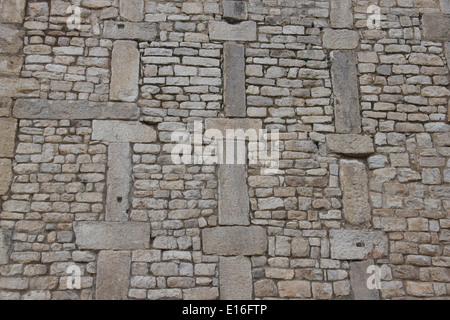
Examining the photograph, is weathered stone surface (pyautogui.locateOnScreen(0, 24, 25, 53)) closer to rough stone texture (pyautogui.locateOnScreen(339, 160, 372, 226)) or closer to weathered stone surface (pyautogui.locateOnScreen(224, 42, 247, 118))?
weathered stone surface (pyautogui.locateOnScreen(224, 42, 247, 118))

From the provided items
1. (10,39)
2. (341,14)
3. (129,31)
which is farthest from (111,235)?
(341,14)

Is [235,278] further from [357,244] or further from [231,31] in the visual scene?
[231,31]

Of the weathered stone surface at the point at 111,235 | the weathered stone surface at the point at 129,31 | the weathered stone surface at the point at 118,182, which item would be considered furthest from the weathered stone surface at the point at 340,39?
the weathered stone surface at the point at 111,235

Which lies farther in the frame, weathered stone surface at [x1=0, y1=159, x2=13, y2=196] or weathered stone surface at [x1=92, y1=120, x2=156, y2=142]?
weathered stone surface at [x1=92, y1=120, x2=156, y2=142]

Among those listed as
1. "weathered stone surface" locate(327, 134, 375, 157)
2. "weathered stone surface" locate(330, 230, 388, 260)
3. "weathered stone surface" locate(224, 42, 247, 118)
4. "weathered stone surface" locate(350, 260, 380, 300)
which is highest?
"weathered stone surface" locate(224, 42, 247, 118)

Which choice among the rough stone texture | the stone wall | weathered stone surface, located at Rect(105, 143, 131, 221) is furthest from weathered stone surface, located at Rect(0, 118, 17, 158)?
the rough stone texture

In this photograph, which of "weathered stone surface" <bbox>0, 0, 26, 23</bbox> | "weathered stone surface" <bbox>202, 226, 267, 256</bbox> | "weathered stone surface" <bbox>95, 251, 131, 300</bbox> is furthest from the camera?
"weathered stone surface" <bbox>0, 0, 26, 23</bbox>

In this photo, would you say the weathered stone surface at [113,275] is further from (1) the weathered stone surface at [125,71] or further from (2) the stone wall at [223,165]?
(1) the weathered stone surface at [125,71]

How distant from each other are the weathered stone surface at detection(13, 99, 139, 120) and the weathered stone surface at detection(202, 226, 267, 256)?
1.36m

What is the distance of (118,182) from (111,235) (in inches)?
19.1

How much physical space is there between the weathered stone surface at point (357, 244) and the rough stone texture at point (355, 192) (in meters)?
0.11

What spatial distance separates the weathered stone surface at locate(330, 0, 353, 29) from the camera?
440 cm

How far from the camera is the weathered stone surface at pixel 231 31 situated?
428cm

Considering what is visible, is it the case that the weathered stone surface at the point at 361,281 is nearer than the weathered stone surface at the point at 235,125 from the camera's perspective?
Yes
